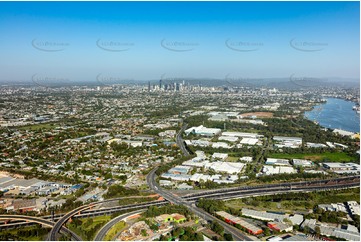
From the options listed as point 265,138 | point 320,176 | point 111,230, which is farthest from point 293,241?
point 265,138

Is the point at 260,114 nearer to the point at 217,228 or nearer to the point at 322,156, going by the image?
the point at 322,156

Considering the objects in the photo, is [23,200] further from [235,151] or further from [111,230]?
[235,151]

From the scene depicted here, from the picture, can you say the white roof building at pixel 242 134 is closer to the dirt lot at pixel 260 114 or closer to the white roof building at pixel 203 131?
the white roof building at pixel 203 131

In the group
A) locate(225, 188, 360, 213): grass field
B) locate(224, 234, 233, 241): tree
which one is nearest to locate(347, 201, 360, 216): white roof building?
locate(225, 188, 360, 213): grass field

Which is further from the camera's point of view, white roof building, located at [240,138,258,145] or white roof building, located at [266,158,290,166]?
white roof building, located at [240,138,258,145]

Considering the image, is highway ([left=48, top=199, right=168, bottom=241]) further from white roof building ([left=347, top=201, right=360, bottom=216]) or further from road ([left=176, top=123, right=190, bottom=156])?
road ([left=176, top=123, right=190, bottom=156])

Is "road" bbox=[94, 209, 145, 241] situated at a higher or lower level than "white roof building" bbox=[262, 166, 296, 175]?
lower
